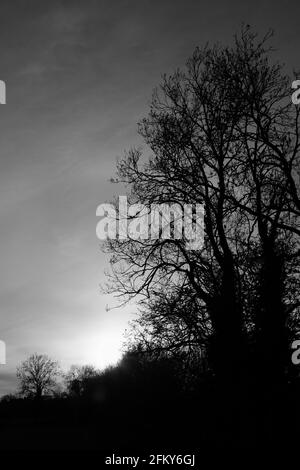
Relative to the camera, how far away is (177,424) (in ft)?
60.6

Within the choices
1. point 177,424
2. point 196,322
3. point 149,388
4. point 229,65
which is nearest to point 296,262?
point 196,322

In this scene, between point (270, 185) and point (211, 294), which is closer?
point (270, 185)

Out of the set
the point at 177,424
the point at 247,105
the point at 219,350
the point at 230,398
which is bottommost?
the point at 177,424

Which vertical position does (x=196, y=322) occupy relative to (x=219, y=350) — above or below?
above

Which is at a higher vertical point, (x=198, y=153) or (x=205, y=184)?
(x=198, y=153)

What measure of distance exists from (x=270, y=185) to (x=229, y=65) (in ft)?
15.8

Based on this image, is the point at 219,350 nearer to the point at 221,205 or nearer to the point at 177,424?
the point at 221,205

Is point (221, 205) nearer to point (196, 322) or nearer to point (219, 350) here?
point (196, 322)

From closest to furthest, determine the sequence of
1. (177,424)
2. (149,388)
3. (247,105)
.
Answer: (247,105), (177,424), (149,388)

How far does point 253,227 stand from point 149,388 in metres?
14.8

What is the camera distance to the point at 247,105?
13.4 m

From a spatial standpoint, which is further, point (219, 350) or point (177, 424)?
point (177, 424)
